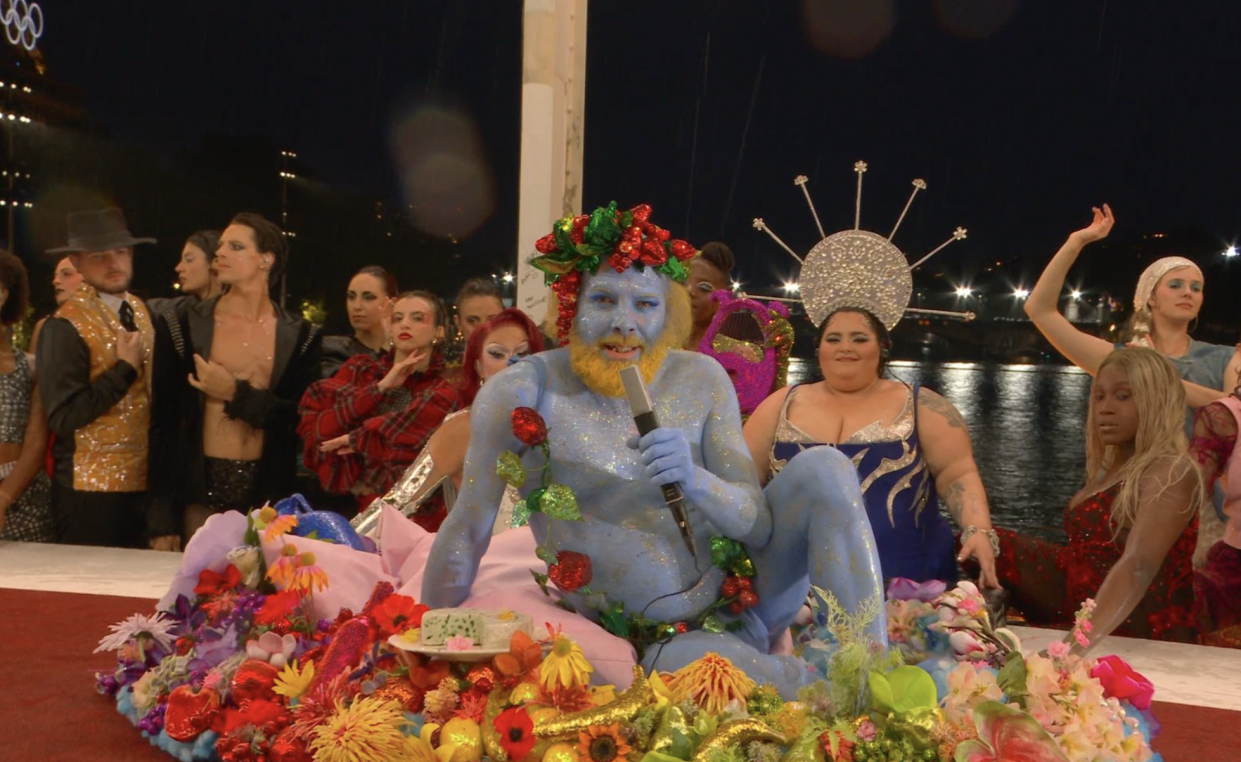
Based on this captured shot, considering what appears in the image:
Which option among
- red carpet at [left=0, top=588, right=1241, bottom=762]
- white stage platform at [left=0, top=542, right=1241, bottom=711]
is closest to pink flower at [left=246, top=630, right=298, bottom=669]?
red carpet at [left=0, top=588, right=1241, bottom=762]

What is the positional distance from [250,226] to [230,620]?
230 cm

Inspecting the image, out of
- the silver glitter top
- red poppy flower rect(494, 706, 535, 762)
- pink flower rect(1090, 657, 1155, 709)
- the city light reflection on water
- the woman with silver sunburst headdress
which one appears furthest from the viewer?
the city light reflection on water

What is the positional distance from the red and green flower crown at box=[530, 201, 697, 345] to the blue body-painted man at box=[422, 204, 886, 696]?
25 millimetres

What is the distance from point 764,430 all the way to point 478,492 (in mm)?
1335

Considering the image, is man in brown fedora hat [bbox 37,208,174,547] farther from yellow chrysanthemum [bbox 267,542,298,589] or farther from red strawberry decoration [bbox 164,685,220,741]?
red strawberry decoration [bbox 164,685,220,741]

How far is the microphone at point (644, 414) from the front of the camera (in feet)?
7.55

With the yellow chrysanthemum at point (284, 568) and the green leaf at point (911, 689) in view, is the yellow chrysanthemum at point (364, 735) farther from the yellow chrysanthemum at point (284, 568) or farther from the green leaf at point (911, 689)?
the green leaf at point (911, 689)

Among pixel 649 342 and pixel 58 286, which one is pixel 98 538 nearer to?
pixel 58 286

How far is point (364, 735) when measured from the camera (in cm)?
226

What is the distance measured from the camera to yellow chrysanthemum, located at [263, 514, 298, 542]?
10.1 feet

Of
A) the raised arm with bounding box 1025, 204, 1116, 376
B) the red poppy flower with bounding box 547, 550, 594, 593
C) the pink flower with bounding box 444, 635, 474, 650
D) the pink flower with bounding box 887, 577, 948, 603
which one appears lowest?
the pink flower with bounding box 887, 577, 948, 603

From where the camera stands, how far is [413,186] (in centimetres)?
1439

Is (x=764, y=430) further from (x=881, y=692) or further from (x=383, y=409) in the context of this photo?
(x=881, y=692)

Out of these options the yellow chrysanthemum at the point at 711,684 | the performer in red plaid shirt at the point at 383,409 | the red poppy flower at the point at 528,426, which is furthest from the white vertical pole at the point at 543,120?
the yellow chrysanthemum at the point at 711,684
